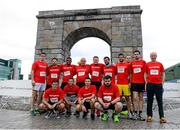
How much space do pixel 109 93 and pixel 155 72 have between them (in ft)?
4.57

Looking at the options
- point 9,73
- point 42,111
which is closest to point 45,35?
point 42,111

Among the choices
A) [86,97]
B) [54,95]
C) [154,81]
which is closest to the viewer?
[154,81]

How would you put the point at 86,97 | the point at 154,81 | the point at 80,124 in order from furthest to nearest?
the point at 86,97, the point at 154,81, the point at 80,124

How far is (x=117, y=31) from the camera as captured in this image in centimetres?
1244

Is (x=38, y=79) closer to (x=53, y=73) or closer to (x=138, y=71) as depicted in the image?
(x=53, y=73)

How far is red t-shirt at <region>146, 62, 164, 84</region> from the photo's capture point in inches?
246

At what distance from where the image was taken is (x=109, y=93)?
21.6ft

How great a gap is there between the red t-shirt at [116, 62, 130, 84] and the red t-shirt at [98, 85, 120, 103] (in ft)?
1.71

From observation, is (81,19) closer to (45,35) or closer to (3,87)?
(45,35)

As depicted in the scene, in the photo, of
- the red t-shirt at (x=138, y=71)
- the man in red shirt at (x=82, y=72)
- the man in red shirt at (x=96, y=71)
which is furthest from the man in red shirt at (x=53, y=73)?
the red t-shirt at (x=138, y=71)

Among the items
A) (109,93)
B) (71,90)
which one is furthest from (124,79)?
(71,90)

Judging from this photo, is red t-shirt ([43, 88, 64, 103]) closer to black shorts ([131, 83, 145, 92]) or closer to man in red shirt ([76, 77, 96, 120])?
man in red shirt ([76, 77, 96, 120])

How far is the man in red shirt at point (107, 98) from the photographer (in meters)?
6.43

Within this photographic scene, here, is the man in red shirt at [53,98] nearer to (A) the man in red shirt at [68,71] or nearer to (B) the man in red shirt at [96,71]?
(A) the man in red shirt at [68,71]
